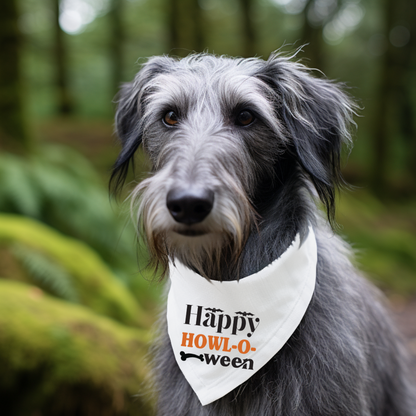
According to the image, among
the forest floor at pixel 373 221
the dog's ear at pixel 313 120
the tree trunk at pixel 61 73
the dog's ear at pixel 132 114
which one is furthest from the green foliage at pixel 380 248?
the tree trunk at pixel 61 73

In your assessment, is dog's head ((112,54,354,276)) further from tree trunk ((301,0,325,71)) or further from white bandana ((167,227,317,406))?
tree trunk ((301,0,325,71))

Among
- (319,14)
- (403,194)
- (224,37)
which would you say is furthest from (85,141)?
(403,194)

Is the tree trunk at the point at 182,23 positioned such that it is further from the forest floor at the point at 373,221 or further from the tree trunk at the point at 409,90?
the tree trunk at the point at 409,90

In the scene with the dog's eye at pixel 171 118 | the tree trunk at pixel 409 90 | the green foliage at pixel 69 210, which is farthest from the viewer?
the tree trunk at pixel 409 90

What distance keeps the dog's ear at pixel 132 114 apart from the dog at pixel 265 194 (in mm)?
17

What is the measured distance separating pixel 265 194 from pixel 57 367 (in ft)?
6.60

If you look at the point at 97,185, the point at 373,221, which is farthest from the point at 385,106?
the point at 97,185

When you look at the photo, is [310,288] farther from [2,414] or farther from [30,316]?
[2,414]

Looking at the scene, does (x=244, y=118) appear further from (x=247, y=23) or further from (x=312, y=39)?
(x=312, y=39)

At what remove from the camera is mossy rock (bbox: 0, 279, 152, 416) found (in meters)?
3.23

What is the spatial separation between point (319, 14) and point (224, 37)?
11.8 ft

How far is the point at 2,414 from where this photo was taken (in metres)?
3.30

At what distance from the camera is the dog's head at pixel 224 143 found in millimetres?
2203

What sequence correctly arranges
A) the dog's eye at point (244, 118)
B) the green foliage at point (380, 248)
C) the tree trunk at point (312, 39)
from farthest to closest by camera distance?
the tree trunk at point (312, 39) → the green foliage at point (380, 248) → the dog's eye at point (244, 118)
